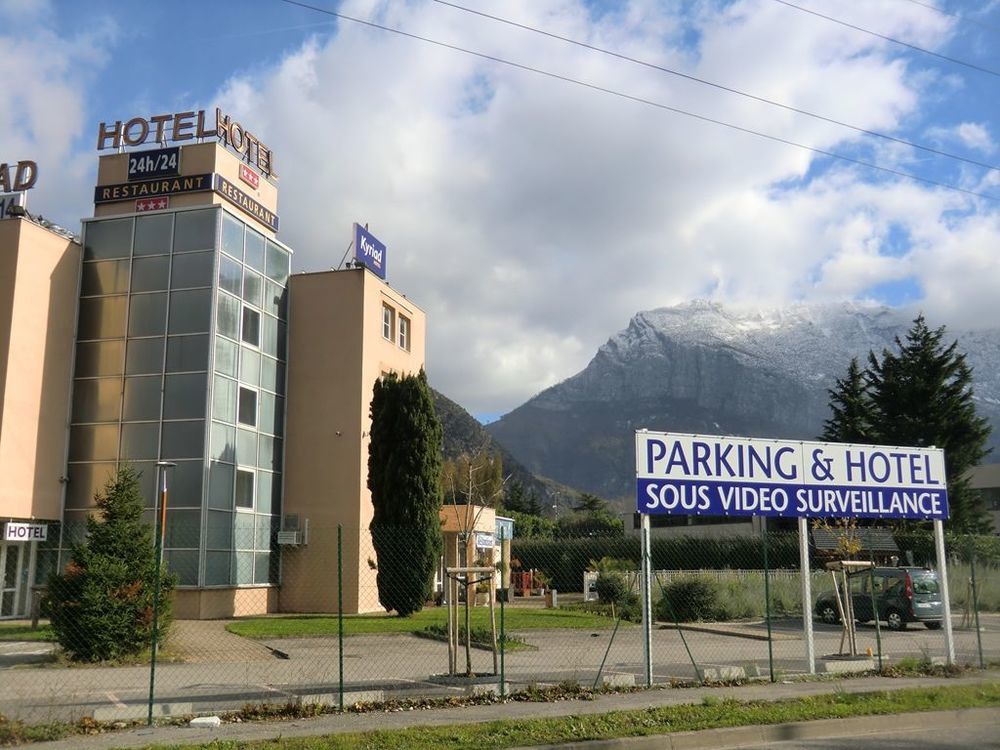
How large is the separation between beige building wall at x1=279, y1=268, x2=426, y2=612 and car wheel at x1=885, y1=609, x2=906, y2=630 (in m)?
16.1

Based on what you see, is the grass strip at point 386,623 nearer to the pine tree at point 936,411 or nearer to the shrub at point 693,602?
the shrub at point 693,602

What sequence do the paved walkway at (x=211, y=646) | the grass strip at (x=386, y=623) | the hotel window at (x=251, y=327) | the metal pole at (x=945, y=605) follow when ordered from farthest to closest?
the hotel window at (x=251, y=327) < the grass strip at (x=386, y=623) < the paved walkway at (x=211, y=646) < the metal pole at (x=945, y=605)

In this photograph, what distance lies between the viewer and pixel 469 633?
13.8m

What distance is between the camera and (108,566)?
1605 cm

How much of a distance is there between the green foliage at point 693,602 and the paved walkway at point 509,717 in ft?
47.0

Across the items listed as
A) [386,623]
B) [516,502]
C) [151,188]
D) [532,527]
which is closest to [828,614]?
[386,623]

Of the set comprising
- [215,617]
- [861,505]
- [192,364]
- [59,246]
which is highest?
[59,246]

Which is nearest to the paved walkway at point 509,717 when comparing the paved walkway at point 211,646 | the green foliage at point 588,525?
the paved walkway at point 211,646

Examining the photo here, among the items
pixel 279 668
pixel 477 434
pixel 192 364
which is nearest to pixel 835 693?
pixel 279 668

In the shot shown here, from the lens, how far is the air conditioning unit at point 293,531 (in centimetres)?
3156

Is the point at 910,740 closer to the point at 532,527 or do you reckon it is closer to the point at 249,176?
the point at 249,176

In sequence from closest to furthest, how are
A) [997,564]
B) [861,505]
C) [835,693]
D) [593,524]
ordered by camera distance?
[835,693] < [861,505] < [997,564] < [593,524]

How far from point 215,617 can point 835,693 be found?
20.5m

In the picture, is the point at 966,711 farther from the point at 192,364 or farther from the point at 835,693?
the point at 192,364
